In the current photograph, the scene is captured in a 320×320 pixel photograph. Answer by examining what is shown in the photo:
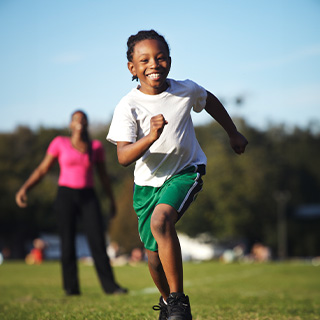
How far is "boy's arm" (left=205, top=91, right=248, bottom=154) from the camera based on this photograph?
529 cm

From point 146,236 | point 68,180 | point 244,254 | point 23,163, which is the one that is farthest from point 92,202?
point 244,254

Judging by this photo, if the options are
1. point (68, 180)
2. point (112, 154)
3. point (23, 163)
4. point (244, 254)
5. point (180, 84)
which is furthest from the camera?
point (112, 154)

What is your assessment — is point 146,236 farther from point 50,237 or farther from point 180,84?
point 50,237

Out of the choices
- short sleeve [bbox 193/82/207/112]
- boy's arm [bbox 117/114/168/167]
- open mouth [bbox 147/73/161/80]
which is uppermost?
open mouth [bbox 147/73/161/80]

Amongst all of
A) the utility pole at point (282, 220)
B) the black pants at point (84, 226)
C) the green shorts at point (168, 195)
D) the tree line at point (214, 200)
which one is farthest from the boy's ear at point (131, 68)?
the utility pole at point (282, 220)

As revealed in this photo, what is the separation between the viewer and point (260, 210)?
214ft

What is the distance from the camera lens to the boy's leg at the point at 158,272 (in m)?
4.91

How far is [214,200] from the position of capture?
64.6 m

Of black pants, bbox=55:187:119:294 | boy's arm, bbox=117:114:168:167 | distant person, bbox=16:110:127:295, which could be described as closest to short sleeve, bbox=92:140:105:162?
distant person, bbox=16:110:127:295

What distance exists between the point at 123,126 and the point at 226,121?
1.12m

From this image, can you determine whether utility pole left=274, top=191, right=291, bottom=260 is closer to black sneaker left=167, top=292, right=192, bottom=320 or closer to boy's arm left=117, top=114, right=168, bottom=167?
black sneaker left=167, top=292, right=192, bottom=320

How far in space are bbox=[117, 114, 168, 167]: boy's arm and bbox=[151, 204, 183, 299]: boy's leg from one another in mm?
474

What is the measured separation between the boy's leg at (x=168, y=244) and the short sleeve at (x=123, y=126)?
0.59 metres

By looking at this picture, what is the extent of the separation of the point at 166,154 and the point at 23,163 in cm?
5834
